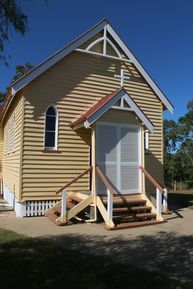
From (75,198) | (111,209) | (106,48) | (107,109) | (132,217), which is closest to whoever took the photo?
(111,209)

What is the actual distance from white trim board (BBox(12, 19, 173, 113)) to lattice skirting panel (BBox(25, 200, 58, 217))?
13.9 feet

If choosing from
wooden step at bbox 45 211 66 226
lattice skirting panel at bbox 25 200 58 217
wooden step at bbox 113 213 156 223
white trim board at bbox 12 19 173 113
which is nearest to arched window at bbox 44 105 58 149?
white trim board at bbox 12 19 173 113

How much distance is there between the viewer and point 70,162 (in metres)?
13.3

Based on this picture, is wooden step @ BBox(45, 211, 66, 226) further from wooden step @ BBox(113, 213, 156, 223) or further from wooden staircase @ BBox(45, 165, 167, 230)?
wooden step @ BBox(113, 213, 156, 223)

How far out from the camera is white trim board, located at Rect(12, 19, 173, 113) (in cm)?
1250

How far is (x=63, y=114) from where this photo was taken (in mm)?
13391

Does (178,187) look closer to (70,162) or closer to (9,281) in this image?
(70,162)

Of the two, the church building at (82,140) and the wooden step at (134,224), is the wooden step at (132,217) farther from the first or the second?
the wooden step at (134,224)

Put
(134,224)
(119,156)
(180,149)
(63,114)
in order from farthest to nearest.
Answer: (180,149), (63,114), (119,156), (134,224)

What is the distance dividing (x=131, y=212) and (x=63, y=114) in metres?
4.73

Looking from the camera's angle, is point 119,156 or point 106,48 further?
point 106,48

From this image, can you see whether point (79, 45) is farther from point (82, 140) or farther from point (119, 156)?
point (119, 156)

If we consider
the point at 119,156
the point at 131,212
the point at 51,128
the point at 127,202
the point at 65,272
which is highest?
the point at 51,128

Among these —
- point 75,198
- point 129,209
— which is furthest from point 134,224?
point 75,198
